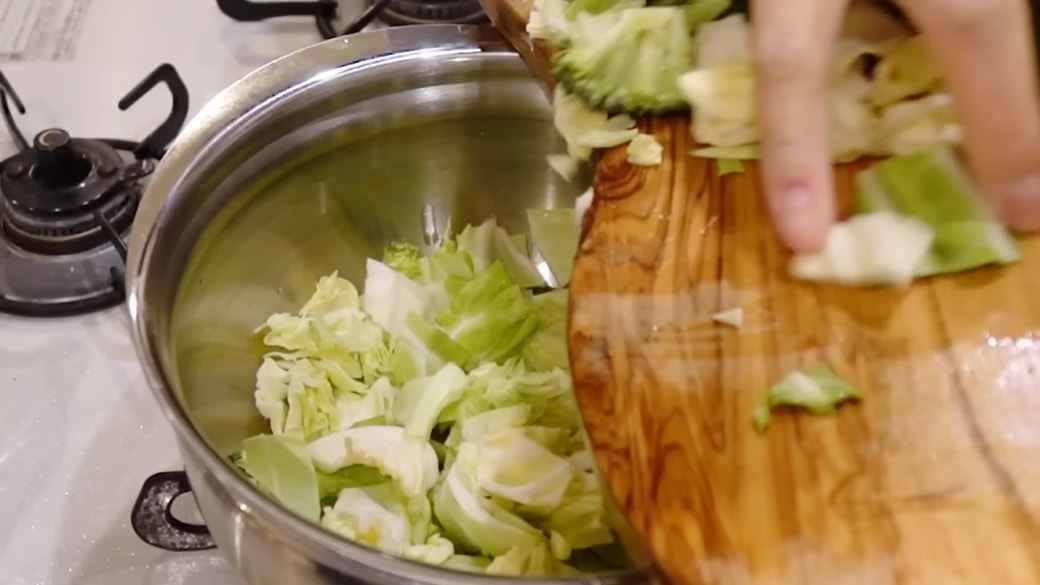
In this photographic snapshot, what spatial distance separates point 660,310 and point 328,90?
0.49 meters

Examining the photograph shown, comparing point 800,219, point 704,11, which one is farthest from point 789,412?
point 704,11

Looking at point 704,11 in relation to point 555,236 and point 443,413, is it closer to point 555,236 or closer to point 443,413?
point 555,236

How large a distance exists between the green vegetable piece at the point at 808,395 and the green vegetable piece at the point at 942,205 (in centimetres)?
12

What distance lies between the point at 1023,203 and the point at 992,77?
109 mm

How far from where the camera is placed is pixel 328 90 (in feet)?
3.38

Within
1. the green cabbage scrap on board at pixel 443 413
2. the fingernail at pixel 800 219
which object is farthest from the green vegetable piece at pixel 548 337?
the fingernail at pixel 800 219

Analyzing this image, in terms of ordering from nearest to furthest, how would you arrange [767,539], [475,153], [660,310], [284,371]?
[767,539] < [660,310] < [284,371] < [475,153]

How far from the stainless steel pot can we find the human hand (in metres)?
0.44

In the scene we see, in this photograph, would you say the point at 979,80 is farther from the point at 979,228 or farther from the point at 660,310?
the point at 660,310

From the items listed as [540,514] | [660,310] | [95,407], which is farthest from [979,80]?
[95,407]

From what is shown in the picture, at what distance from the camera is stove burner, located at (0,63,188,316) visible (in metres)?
1.16

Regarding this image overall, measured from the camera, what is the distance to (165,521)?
96 centimetres

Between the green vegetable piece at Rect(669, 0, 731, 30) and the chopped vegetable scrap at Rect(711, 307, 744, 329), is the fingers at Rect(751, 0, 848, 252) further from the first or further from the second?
the green vegetable piece at Rect(669, 0, 731, 30)

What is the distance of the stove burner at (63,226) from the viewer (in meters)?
1.16
